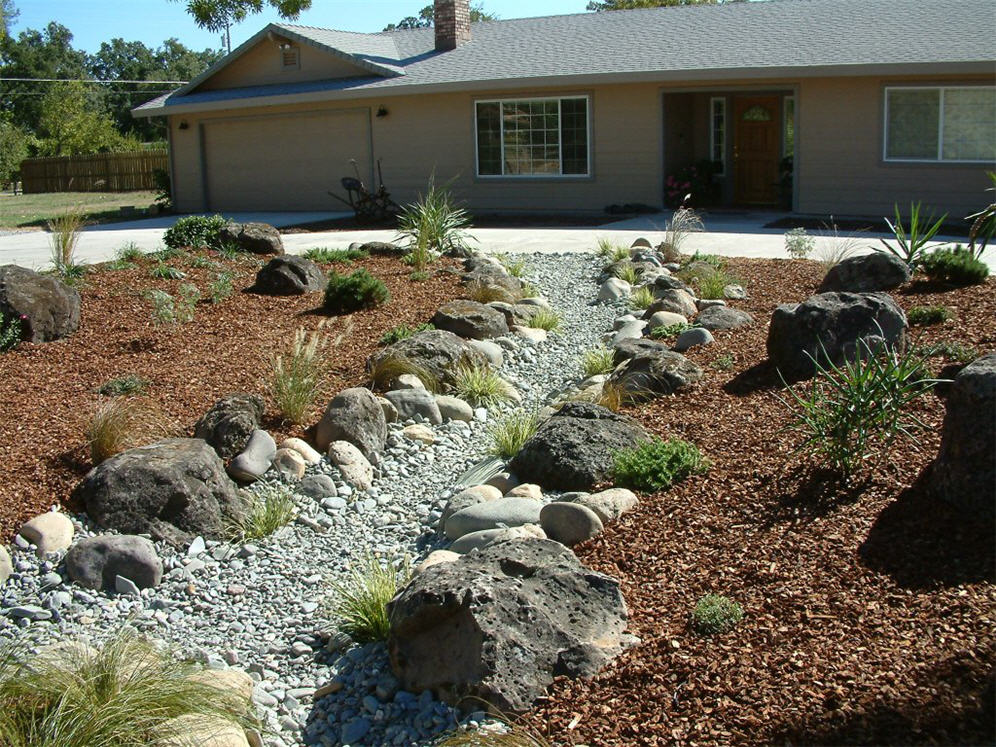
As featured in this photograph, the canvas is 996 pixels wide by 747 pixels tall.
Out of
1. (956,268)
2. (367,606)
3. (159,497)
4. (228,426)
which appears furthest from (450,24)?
(367,606)

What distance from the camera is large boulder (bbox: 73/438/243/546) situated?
224 inches

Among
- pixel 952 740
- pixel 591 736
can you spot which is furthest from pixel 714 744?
pixel 952 740

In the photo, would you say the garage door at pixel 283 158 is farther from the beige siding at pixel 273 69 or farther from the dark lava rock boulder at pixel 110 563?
the dark lava rock boulder at pixel 110 563

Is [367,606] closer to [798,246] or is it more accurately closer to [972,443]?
[972,443]

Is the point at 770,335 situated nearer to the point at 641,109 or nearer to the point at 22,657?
the point at 22,657

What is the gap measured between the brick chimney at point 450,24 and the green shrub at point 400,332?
14808mm

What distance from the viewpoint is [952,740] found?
304cm

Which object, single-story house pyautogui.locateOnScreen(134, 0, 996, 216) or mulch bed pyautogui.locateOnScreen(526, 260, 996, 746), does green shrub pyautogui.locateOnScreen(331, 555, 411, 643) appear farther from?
single-story house pyautogui.locateOnScreen(134, 0, 996, 216)

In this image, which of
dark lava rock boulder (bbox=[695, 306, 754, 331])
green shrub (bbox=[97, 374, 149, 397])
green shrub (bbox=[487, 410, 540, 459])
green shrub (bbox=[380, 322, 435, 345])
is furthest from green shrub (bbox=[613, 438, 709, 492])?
green shrub (bbox=[97, 374, 149, 397])

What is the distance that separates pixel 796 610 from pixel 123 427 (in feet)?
14.0

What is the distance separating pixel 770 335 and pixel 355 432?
2.89 meters

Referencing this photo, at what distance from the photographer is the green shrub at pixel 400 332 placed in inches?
346

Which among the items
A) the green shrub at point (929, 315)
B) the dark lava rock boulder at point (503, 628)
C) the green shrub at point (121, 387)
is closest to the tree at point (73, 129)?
the green shrub at point (121, 387)

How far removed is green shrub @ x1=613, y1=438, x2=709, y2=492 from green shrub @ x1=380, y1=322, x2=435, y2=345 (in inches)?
134
